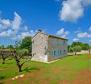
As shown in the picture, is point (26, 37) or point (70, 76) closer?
point (70, 76)

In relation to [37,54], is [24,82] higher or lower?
lower

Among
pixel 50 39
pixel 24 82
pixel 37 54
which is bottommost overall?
pixel 24 82

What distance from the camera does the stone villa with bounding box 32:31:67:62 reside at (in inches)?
1997

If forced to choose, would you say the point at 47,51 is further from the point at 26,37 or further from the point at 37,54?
the point at 26,37

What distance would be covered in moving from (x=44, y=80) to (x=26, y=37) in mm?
64692

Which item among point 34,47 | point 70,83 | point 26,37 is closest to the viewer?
point 70,83

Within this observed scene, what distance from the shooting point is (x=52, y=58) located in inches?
2078

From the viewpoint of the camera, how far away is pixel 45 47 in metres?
50.9

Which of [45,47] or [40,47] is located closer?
[45,47]

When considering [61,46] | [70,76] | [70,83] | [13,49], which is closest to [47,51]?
[61,46]

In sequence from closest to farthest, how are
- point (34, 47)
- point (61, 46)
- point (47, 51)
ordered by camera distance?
point (47, 51) < point (34, 47) < point (61, 46)

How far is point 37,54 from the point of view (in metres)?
53.2

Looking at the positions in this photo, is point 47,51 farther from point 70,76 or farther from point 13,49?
point 70,76

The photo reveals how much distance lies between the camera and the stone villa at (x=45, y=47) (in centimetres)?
5072
